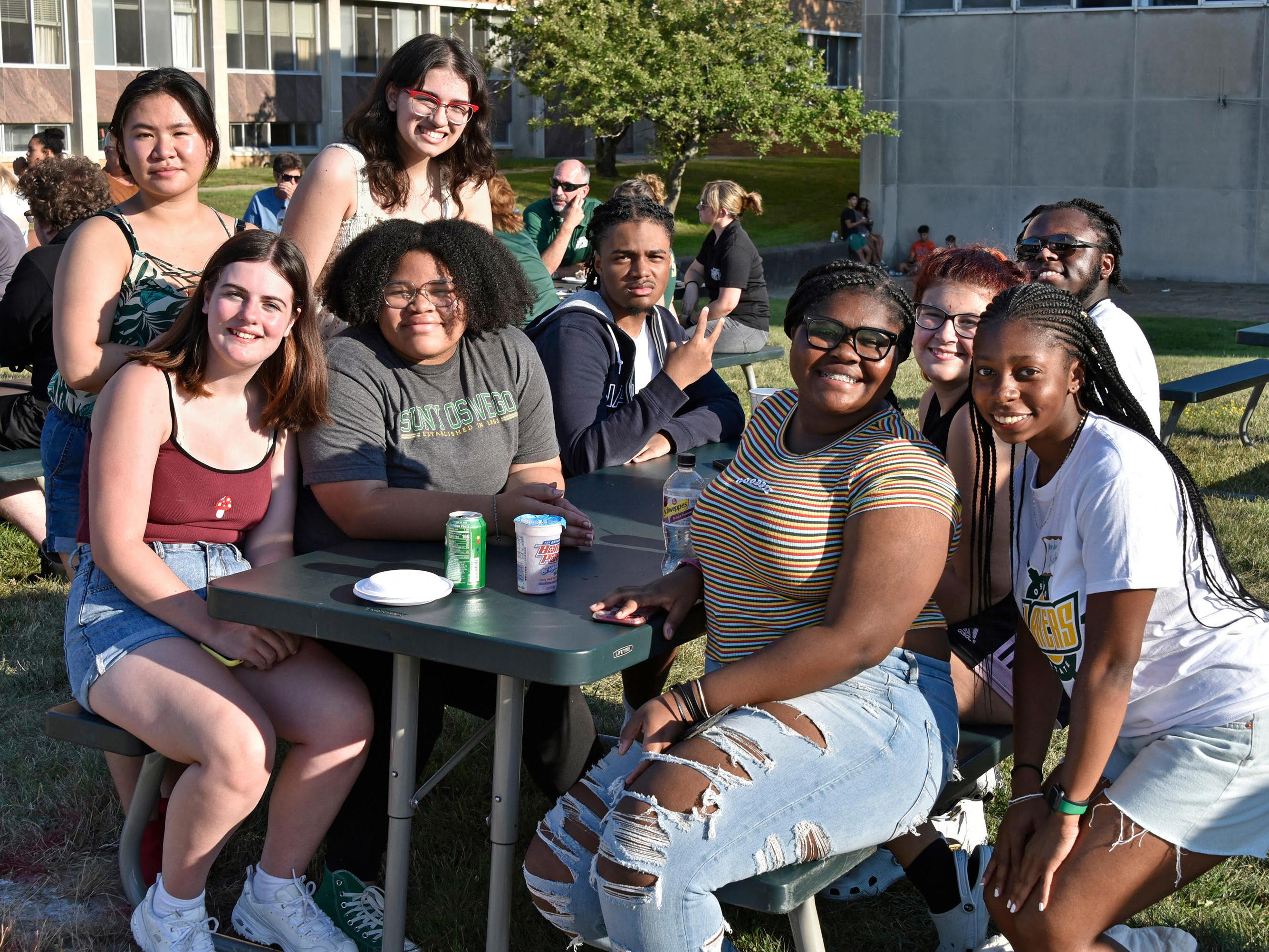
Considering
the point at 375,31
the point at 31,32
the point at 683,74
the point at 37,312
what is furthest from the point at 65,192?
the point at 375,31

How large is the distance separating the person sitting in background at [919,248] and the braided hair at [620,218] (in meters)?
18.2

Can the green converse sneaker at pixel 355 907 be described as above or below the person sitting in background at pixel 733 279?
below

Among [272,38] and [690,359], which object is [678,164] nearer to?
[272,38]

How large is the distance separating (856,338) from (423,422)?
1113 mm

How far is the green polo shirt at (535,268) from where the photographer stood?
6176 millimetres

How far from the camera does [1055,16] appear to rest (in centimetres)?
2220

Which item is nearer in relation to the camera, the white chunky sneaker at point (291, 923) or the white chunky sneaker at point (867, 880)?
the white chunky sneaker at point (291, 923)

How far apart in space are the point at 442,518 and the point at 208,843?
85 centimetres

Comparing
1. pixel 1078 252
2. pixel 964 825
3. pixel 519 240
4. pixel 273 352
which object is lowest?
pixel 964 825

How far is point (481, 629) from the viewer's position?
91.0 inches

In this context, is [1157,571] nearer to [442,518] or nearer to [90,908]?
[442,518]

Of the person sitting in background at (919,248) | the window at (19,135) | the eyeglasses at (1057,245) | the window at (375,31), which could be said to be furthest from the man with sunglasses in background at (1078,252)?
the window at (375,31)

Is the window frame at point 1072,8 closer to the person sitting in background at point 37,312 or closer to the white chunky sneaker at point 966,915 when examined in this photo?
the person sitting in background at point 37,312

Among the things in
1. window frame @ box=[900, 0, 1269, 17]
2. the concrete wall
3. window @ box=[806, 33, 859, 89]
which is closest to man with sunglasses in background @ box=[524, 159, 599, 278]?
the concrete wall
